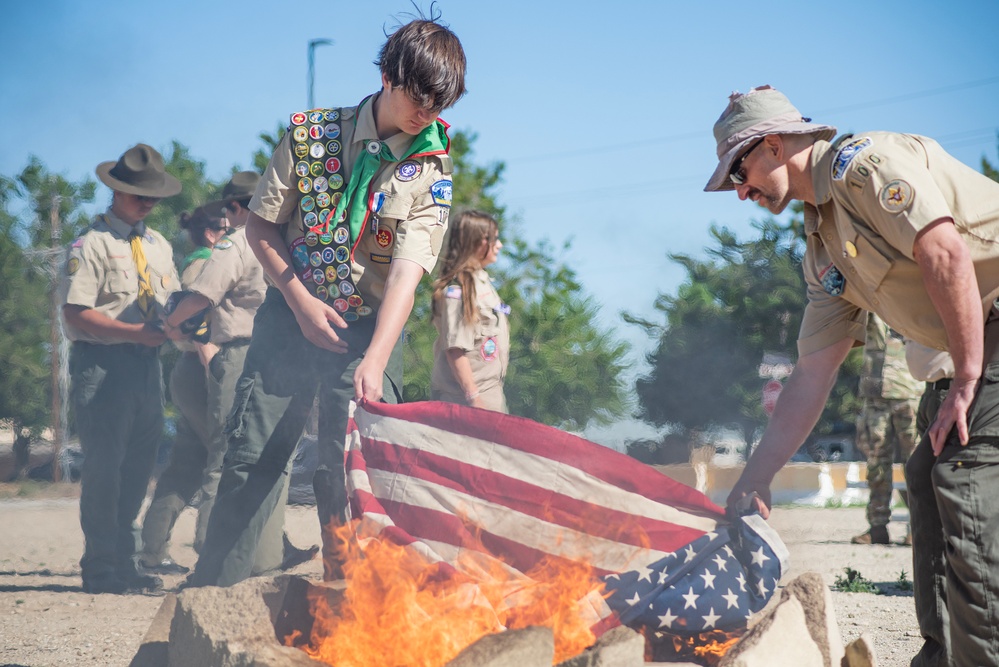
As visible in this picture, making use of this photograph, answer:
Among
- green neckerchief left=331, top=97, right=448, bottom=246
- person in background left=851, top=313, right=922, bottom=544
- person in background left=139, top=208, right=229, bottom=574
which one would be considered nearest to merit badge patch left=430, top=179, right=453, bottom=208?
green neckerchief left=331, top=97, right=448, bottom=246

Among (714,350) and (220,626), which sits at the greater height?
(714,350)

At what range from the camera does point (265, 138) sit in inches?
475

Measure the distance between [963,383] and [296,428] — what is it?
206 centimetres

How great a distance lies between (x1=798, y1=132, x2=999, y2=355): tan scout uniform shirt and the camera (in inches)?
88.8

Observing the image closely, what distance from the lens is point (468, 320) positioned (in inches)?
188

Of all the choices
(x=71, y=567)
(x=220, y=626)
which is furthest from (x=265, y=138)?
(x=220, y=626)

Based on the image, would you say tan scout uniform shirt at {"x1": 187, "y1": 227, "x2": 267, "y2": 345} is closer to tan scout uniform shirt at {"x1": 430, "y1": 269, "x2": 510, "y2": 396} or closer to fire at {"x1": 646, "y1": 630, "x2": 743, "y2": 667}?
tan scout uniform shirt at {"x1": 430, "y1": 269, "x2": 510, "y2": 396}

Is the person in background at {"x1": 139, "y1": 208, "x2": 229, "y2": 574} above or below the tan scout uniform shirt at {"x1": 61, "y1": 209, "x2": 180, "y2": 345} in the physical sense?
below

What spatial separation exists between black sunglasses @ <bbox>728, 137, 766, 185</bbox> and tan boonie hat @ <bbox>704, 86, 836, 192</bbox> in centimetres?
2

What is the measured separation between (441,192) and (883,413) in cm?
532

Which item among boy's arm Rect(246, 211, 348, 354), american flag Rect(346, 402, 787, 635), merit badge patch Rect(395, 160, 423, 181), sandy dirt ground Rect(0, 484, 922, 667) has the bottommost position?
sandy dirt ground Rect(0, 484, 922, 667)

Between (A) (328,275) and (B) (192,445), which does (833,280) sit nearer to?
(A) (328,275)

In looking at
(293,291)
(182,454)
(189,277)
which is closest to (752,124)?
(293,291)

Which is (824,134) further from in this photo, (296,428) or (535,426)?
(296,428)
